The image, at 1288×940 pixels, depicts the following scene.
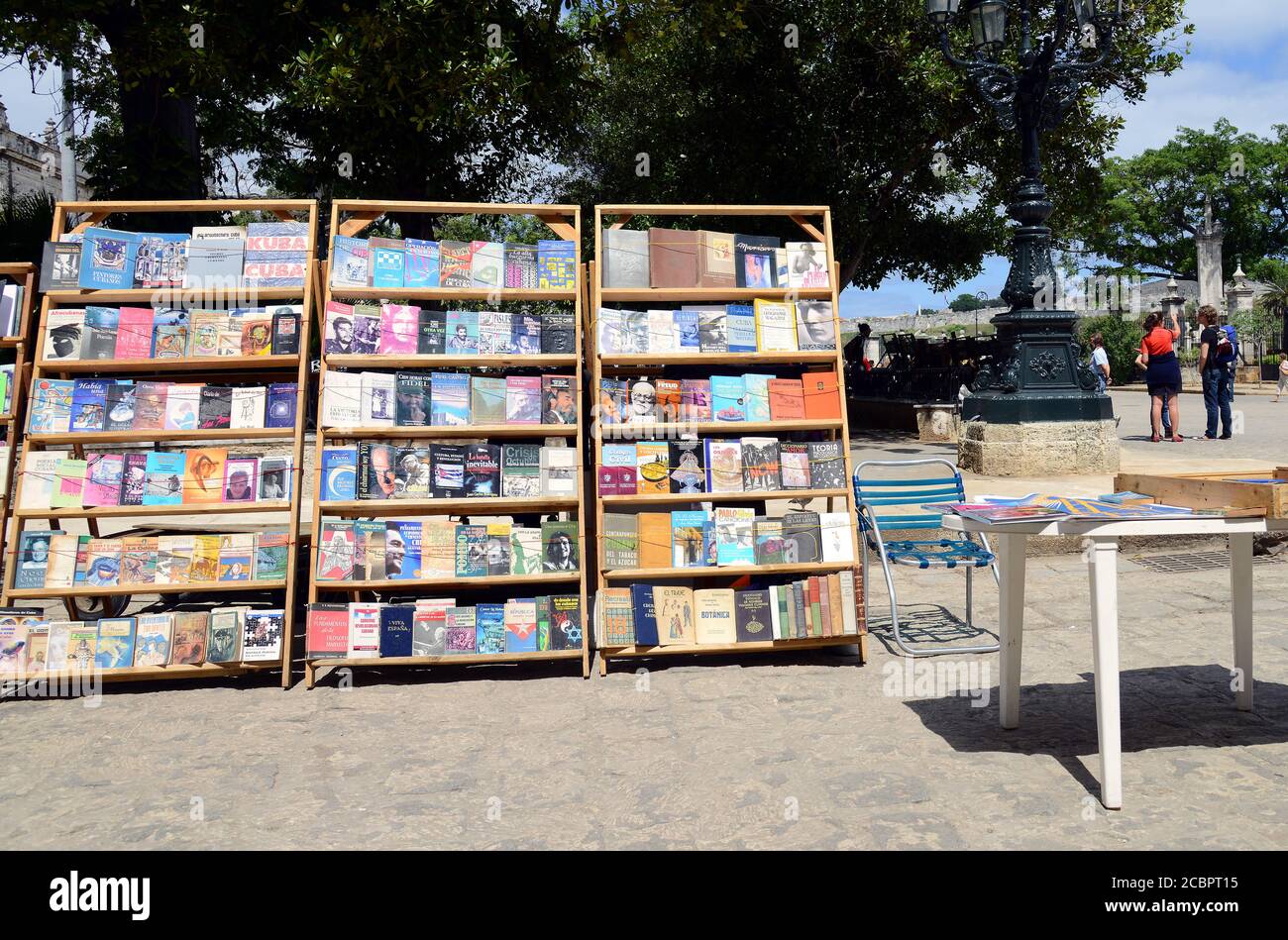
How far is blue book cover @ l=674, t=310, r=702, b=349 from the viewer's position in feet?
16.7

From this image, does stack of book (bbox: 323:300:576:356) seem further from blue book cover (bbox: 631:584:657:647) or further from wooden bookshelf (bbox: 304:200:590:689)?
blue book cover (bbox: 631:584:657:647)

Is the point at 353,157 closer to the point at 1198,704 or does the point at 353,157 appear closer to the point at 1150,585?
the point at 1150,585

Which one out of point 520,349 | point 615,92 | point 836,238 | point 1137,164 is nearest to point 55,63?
point 520,349

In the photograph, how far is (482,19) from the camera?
29.2 ft

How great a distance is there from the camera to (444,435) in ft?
16.2

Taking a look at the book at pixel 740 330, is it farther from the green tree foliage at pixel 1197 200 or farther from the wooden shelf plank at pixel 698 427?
the green tree foliage at pixel 1197 200

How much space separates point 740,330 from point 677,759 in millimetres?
2365

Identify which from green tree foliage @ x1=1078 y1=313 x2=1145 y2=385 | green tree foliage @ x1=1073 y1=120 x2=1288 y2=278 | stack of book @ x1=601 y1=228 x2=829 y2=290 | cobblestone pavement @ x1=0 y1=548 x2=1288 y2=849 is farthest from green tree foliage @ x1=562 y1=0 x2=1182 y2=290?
green tree foliage @ x1=1073 y1=120 x2=1288 y2=278

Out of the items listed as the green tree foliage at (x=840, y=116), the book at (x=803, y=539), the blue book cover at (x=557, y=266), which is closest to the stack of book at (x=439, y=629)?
the book at (x=803, y=539)

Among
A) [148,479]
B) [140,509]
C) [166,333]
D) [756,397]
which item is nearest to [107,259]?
[166,333]

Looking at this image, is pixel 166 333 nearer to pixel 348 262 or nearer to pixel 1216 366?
pixel 348 262

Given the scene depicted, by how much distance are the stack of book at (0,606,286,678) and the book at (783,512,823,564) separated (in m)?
2.49

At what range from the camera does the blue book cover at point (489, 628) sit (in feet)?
15.6

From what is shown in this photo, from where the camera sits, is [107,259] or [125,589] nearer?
[125,589]
